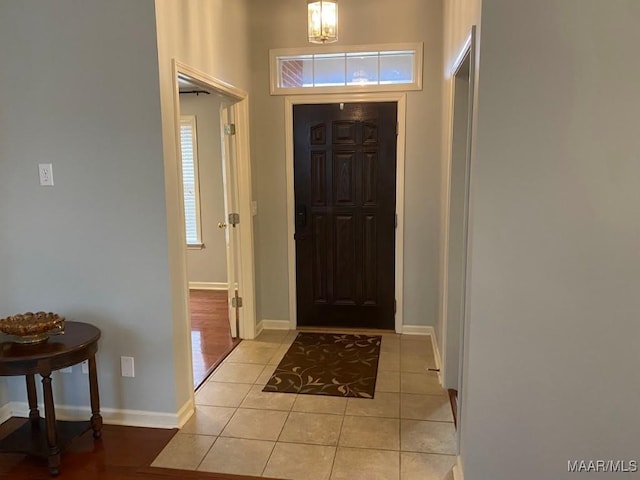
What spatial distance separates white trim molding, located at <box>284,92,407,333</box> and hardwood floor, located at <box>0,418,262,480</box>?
1.91 metres

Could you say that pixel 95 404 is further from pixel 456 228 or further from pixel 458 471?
pixel 456 228

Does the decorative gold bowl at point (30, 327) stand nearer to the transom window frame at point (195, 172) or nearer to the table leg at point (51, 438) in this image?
Answer: the table leg at point (51, 438)

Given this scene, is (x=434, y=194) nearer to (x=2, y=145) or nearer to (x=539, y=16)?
(x=539, y=16)

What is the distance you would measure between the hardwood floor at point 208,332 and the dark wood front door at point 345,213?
737mm

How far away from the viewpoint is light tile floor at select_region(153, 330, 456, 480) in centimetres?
234

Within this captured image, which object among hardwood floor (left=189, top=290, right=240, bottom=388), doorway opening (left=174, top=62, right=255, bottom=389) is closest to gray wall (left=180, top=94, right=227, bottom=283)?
doorway opening (left=174, top=62, right=255, bottom=389)

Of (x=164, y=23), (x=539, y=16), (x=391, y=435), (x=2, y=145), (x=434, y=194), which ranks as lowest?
Answer: (x=391, y=435)

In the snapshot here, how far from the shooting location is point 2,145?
2.70 metres

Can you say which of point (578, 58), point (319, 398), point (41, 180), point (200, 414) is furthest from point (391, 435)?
point (41, 180)

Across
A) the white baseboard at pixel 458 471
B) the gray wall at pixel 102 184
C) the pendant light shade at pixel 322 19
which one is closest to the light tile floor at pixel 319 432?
the white baseboard at pixel 458 471

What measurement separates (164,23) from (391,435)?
2488mm

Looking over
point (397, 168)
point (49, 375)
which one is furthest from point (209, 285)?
point (49, 375)

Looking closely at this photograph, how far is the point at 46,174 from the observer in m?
2.68

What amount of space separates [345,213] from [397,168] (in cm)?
58
